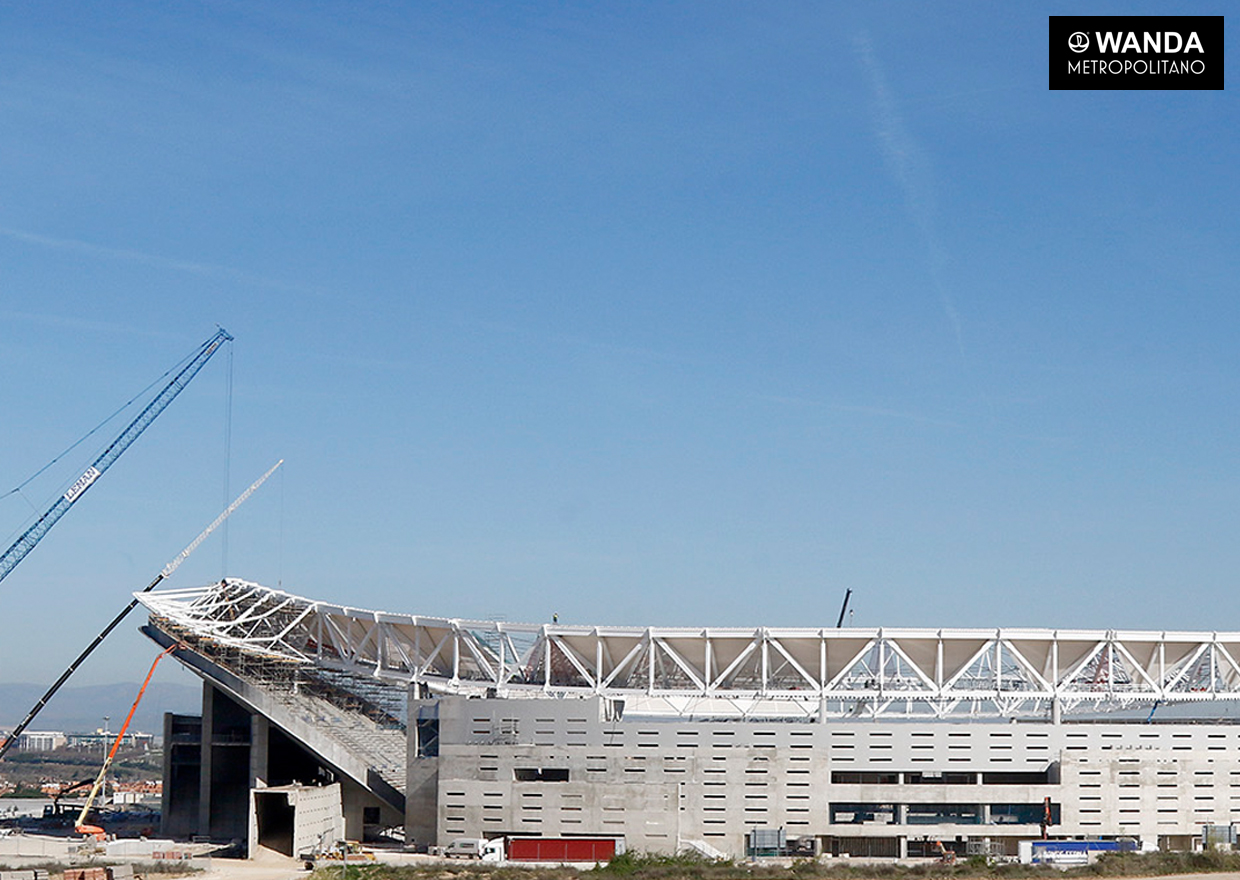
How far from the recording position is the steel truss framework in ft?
308

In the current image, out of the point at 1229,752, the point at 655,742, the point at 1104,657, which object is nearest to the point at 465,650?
the point at 655,742

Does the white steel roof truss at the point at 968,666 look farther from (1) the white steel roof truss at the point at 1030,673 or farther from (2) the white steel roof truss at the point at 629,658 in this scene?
(2) the white steel roof truss at the point at 629,658

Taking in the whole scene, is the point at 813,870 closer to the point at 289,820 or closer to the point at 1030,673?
the point at 1030,673

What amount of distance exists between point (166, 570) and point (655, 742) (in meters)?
54.6

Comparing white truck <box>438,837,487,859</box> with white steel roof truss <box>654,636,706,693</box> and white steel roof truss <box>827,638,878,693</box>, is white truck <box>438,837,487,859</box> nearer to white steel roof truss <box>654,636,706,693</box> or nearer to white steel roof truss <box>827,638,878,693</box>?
white steel roof truss <box>654,636,706,693</box>

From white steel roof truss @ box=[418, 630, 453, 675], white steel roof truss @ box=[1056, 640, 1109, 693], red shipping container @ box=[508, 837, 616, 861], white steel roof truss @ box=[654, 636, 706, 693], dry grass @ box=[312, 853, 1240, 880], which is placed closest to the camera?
dry grass @ box=[312, 853, 1240, 880]

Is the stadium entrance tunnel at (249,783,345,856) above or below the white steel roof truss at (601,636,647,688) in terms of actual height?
below

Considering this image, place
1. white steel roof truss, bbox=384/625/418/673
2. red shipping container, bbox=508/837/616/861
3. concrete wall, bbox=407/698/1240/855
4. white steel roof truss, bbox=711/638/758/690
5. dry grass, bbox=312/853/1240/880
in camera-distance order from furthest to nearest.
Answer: white steel roof truss, bbox=384/625/418/673 → white steel roof truss, bbox=711/638/758/690 → concrete wall, bbox=407/698/1240/855 → red shipping container, bbox=508/837/616/861 → dry grass, bbox=312/853/1240/880

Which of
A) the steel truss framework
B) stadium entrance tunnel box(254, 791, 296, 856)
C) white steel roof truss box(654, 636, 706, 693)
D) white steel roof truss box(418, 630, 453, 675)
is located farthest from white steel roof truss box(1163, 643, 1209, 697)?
stadium entrance tunnel box(254, 791, 296, 856)

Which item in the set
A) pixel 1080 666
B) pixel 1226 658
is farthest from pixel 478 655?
pixel 1226 658

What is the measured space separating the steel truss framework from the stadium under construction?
15cm

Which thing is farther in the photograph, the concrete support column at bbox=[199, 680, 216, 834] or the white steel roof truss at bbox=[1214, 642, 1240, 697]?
the concrete support column at bbox=[199, 680, 216, 834]

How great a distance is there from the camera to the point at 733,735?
90688 mm

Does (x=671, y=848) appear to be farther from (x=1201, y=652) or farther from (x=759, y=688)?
(x=1201, y=652)
